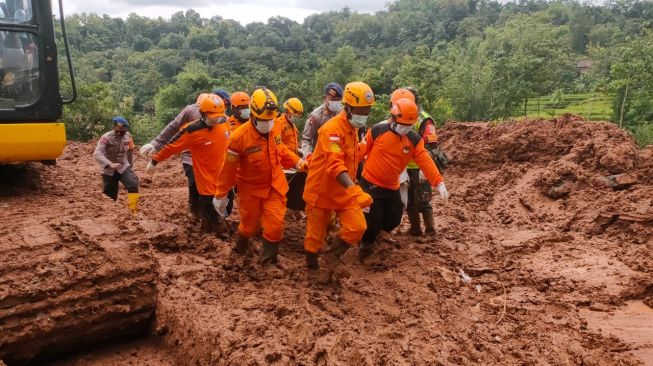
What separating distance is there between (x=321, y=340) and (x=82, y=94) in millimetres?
18288

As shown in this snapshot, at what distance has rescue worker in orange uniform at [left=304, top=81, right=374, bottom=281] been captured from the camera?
4.54 metres

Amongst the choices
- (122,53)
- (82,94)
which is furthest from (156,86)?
(82,94)

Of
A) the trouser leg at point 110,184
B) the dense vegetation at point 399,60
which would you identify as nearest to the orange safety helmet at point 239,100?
the trouser leg at point 110,184

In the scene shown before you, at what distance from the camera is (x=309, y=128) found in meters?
6.62

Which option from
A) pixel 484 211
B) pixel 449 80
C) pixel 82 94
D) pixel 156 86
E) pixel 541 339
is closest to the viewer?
pixel 541 339

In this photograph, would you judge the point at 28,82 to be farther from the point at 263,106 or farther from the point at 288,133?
the point at 288,133

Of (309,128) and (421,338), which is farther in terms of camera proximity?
(309,128)

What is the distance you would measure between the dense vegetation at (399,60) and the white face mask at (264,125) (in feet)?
51.8

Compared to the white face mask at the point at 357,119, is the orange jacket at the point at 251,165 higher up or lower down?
lower down

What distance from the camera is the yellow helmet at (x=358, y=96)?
4.54m

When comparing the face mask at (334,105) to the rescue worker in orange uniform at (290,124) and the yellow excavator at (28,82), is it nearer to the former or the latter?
the rescue worker in orange uniform at (290,124)

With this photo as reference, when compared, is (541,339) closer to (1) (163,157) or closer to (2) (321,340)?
(2) (321,340)

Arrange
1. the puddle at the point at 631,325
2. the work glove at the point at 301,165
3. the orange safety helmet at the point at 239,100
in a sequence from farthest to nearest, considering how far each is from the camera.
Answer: the orange safety helmet at the point at 239,100 → the work glove at the point at 301,165 → the puddle at the point at 631,325

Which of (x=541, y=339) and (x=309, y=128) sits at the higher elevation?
(x=309, y=128)
